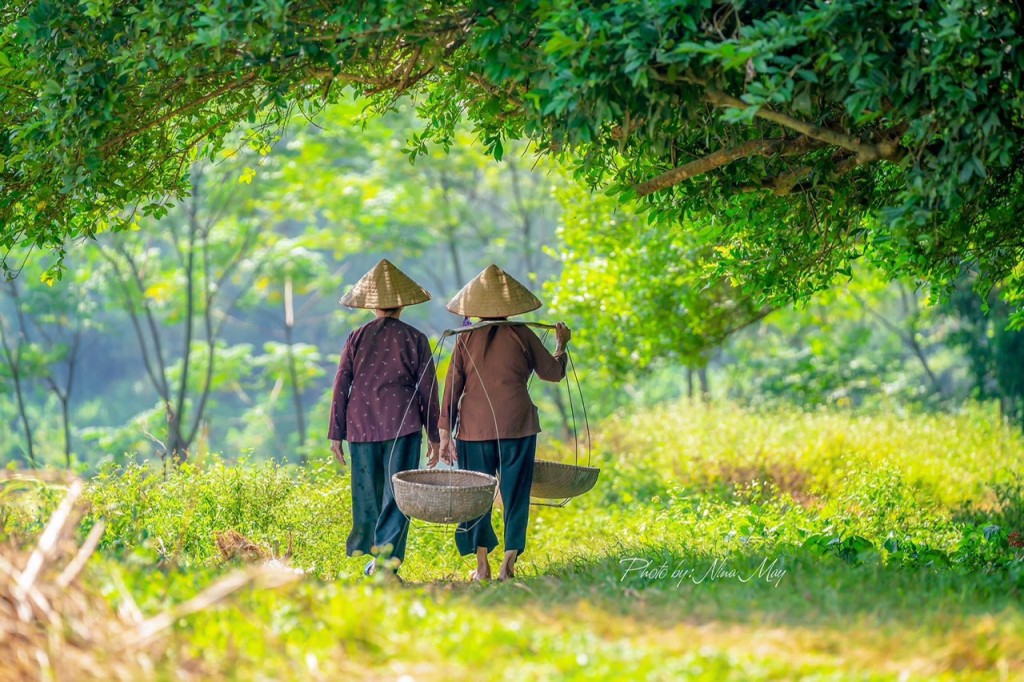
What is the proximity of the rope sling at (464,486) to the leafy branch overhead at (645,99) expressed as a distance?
61.1 inches

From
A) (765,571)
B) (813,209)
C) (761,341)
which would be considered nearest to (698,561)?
(765,571)

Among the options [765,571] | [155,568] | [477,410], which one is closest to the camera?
[155,568]

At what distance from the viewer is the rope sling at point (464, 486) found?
582 centimetres

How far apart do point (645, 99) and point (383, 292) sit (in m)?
2.41

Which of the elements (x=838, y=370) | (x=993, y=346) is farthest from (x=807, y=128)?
(x=838, y=370)

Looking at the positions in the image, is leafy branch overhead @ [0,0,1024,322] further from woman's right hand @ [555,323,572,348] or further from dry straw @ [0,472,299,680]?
dry straw @ [0,472,299,680]

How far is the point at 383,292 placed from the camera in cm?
684

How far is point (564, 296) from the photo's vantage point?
12734 millimetres

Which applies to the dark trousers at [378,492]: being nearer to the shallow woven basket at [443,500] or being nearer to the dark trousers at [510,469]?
the dark trousers at [510,469]

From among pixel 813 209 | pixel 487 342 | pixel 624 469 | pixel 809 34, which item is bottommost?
pixel 624 469

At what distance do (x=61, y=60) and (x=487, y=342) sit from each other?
10.0 ft

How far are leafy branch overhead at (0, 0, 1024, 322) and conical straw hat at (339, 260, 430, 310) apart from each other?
0.99 metres

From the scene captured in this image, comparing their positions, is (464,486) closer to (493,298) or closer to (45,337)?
(493,298)

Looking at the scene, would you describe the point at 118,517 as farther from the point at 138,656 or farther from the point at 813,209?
the point at 813,209
